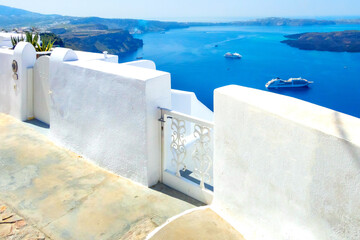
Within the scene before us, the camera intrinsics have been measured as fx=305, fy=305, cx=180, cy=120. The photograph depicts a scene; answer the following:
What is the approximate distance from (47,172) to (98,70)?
128cm

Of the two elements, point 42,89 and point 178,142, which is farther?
point 42,89

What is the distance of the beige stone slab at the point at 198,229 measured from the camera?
7.32 feet

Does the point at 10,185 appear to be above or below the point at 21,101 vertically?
below

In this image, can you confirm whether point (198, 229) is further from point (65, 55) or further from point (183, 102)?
point (183, 102)

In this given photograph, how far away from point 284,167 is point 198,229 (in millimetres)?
865

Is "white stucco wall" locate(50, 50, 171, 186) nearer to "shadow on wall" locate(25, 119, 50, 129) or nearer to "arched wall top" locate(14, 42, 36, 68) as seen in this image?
"shadow on wall" locate(25, 119, 50, 129)

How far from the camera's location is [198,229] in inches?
90.8

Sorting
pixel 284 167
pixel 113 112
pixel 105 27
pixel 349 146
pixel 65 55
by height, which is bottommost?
pixel 284 167

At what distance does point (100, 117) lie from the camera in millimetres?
3498

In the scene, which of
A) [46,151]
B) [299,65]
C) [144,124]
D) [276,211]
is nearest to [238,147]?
[276,211]

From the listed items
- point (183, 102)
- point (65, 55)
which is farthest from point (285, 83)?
point (65, 55)

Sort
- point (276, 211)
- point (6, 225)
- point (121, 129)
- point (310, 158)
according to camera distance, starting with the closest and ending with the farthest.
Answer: point (310, 158)
point (276, 211)
point (6, 225)
point (121, 129)

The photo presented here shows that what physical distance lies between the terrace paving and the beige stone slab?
0.20m

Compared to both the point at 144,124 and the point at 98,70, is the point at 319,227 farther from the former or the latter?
the point at 98,70
